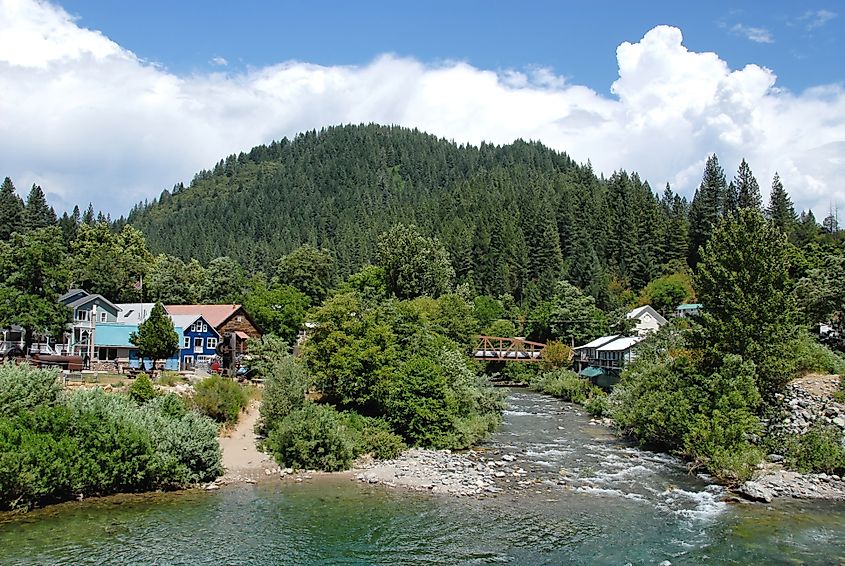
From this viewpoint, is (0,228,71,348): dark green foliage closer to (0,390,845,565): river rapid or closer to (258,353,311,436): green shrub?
(258,353,311,436): green shrub

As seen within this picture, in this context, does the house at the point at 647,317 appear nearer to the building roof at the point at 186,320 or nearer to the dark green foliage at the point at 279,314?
the dark green foliage at the point at 279,314

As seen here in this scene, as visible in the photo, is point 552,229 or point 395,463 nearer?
point 395,463

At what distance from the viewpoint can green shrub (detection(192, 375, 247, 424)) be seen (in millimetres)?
38406

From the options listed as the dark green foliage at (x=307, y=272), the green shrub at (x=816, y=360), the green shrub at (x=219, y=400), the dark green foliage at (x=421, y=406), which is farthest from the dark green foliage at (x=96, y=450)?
the dark green foliage at (x=307, y=272)

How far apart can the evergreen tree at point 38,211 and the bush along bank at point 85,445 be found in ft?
298

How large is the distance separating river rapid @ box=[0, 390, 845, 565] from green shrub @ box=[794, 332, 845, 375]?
478 inches

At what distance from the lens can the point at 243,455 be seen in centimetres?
3503

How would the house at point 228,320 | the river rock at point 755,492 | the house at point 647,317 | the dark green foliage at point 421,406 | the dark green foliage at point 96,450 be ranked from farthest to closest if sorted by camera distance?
the house at point 647,317 < the house at point 228,320 < the dark green foliage at point 421,406 < the river rock at point 755,492 < the dark green foliage at point 96,450

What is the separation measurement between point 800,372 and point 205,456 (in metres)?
33.4

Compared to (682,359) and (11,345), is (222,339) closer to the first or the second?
(11,345)

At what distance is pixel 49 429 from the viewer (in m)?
26.8

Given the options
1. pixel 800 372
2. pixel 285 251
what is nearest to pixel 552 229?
pixel 285 251

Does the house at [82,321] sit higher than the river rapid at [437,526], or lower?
higher

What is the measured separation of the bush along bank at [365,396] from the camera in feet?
112
